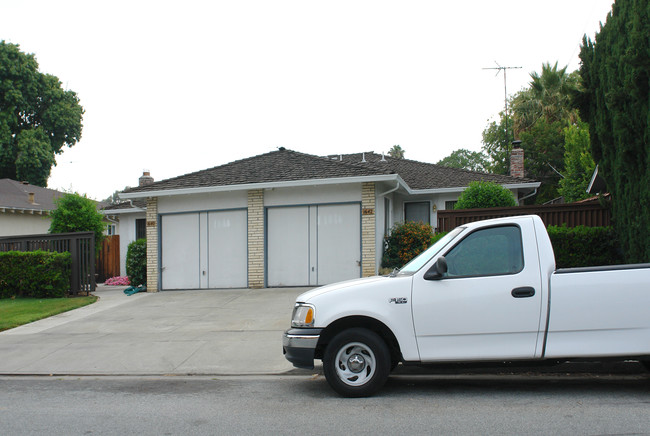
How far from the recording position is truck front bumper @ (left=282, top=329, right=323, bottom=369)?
5996mm

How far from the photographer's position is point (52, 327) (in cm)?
1153

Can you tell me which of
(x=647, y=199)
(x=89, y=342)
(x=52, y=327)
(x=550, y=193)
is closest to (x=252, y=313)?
(x=89, y=342)

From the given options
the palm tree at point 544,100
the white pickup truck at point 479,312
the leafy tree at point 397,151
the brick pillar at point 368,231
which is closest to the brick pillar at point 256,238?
the brick pillar at point 368,231

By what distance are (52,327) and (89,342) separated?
84.0 inches

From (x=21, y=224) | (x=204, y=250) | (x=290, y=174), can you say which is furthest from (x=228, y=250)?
(x=21, y=224)

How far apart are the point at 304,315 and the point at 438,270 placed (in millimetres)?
1570

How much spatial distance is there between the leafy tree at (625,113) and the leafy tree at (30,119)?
128 feet

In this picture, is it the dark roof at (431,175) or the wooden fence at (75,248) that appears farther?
the dark roof at (431,175)

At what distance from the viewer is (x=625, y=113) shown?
9219 millimetres

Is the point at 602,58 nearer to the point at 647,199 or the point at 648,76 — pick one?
the point at 648,76

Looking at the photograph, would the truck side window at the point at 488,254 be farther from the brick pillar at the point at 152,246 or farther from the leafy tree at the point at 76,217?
the leafy tree at the point at 76,217

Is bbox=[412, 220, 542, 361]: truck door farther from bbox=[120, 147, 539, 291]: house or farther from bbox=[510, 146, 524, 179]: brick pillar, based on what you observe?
bbox=[510, 146, 524, 179]: brick pillar

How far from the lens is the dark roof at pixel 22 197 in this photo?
27944mm

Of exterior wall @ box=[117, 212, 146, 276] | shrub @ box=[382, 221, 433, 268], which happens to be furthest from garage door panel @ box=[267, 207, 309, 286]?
exterior wall @ box=[117, 212, 146, 276]
